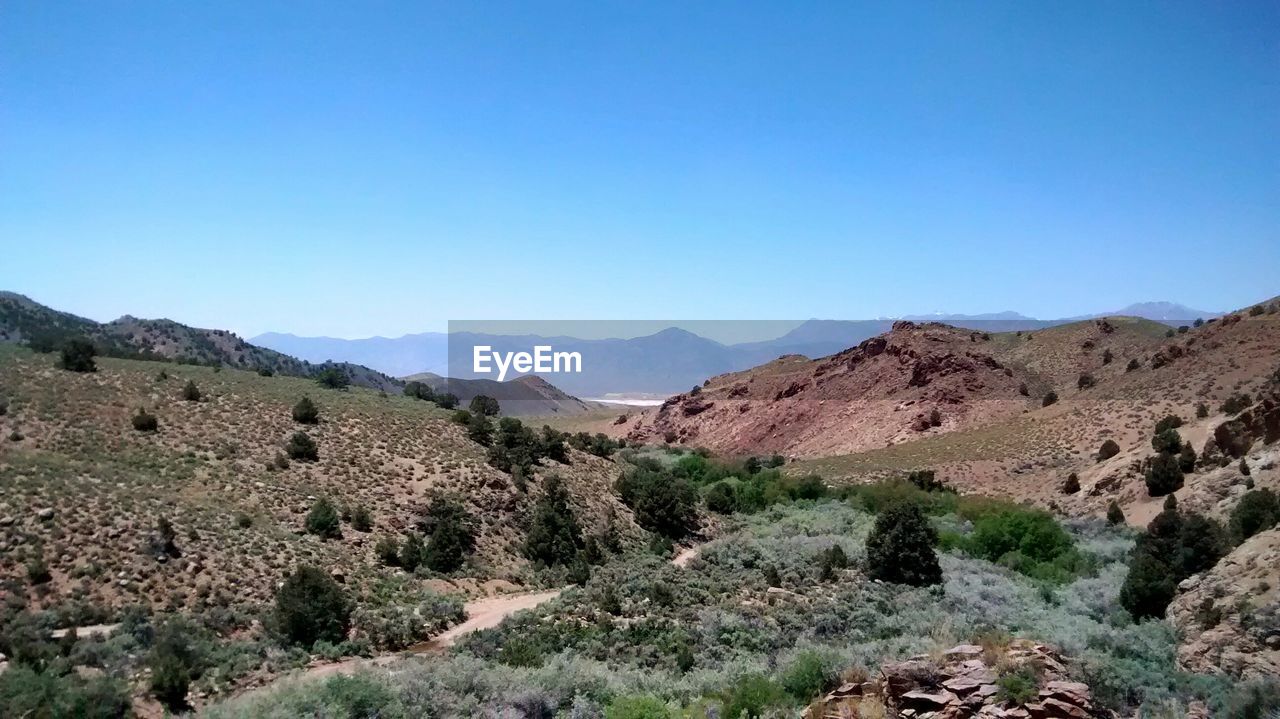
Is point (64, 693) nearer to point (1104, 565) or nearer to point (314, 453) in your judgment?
point (314, 453)

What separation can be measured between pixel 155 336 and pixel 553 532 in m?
75.4

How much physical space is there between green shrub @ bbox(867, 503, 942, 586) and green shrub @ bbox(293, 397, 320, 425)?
72.8 feet

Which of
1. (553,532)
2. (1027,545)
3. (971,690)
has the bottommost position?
(553,532)

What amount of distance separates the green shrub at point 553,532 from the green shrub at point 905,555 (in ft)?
35.0

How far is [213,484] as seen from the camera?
76.1 ft

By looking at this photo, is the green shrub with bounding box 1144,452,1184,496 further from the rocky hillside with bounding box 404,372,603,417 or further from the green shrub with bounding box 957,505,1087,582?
the rocky hillside with bounding box 404,372,603,417

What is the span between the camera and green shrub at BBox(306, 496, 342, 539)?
2216cm

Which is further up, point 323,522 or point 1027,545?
point 323,522

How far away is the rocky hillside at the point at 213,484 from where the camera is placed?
58.1 feet

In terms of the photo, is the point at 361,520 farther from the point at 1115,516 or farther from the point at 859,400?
the point at 859,400

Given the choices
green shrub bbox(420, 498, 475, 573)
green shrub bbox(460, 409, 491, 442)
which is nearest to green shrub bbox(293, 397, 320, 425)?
green shrub bbox(460, 409, 491, 442)

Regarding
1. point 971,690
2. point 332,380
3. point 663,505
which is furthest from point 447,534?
point 332,380

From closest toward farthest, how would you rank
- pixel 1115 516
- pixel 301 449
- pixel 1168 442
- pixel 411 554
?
pixel 411 554
pixel 1115 516
pixel 301 449
pixel 1168 442

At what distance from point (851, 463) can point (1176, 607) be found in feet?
102
